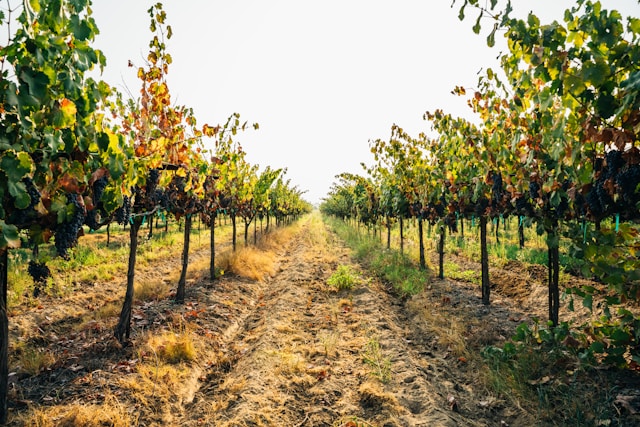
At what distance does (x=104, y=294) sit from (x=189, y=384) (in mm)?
5909

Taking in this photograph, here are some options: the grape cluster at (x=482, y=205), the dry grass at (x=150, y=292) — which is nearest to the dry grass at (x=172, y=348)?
the dry grass at (x=150, y=292)

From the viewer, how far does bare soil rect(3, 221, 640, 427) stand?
172 inches

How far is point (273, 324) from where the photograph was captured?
736cm

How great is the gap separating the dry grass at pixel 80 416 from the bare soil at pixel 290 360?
0.03 meters

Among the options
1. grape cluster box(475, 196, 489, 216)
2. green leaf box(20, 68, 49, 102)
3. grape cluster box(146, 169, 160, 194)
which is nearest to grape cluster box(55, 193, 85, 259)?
green leaf box(20, 68, 49, 102)

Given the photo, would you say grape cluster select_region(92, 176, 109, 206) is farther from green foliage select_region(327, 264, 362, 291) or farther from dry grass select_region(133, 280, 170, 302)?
green foliage select_region(327, 264, 362, 291)

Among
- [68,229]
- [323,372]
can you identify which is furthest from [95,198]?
[323,372]

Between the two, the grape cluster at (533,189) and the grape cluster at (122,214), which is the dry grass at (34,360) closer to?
the grape cluster at (122,214)

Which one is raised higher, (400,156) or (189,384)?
(400,156)

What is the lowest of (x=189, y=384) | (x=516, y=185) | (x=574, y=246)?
(x=189, y=384)

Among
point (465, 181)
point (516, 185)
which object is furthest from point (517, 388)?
point (465, 181)

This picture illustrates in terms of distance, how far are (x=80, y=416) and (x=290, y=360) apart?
2.83m

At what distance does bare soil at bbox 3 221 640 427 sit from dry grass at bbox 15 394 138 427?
3 cm

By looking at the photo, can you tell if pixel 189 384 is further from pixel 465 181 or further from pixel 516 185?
pixel 465 181
